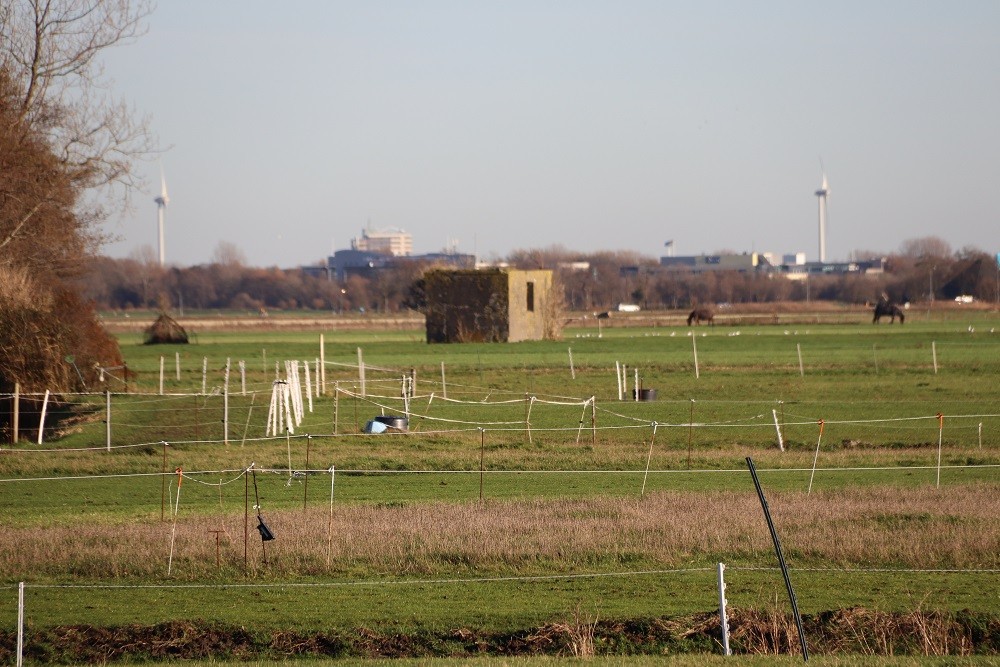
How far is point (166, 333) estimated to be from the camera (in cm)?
7131

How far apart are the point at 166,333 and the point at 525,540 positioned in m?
58.8

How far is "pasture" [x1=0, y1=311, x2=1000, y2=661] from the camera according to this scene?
12.7 meters

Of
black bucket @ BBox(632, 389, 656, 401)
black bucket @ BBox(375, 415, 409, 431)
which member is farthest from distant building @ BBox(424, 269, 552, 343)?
black bucket @ BBox(375, 415, 409, 431)

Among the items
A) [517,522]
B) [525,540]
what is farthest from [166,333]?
[525,540]

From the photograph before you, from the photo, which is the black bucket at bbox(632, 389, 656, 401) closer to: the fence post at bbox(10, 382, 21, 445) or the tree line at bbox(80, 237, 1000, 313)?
the fence post at bbox(10, 382, 21, 445)

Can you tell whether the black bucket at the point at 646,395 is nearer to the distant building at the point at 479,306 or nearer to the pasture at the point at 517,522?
the pasture at the point at 517,522

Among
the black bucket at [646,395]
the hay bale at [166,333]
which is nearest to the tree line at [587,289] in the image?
the hay bale at [166,333]

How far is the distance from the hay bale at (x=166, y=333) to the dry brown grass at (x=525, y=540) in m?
54.5

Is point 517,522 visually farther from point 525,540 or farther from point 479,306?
point 479,306

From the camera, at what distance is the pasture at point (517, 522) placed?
41.6ft

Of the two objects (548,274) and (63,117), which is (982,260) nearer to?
(548,274)

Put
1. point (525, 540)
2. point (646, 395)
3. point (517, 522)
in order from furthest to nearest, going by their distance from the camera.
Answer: point (646, 395) → point (517, 522) → point (525, 540)

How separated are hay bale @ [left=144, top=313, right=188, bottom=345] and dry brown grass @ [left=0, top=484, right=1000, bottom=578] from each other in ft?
179

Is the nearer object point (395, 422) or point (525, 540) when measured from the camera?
point (525, 540)
